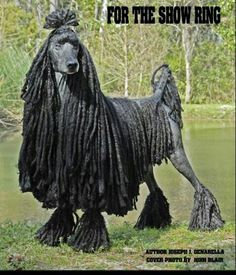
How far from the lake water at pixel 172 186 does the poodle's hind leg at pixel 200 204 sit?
95cm

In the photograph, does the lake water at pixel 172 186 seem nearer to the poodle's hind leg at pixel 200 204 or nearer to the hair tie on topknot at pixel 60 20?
the poodle's hind leg at pixel 200 204

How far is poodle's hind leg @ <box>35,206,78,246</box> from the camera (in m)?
4.14

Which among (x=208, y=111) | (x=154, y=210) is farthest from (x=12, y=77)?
(x=208, y=111)

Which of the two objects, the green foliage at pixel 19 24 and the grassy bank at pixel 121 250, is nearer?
the grassy bank at pixel 121 250

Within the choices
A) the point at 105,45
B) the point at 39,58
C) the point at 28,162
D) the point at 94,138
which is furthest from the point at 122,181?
the point at 105,45

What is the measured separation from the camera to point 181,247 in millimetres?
4059

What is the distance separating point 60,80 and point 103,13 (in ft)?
14.9

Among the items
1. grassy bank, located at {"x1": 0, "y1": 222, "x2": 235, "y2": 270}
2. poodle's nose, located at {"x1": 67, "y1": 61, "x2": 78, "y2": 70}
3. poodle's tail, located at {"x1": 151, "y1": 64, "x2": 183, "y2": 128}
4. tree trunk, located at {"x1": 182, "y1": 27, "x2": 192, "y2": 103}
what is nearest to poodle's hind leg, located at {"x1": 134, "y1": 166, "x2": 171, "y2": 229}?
grassy bank, located at {"x1": 0, "y1": 222, "x2": 235, "y2": 270}

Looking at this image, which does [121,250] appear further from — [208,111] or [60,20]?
[208,111]

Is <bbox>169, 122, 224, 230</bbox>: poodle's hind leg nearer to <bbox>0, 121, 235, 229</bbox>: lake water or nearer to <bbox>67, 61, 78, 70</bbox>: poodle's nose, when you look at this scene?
<bbox>0, 121, 235, 229</bbox>: lake water

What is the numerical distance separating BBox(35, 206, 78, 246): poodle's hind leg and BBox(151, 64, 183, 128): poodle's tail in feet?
3.59

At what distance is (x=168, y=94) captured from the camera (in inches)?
187

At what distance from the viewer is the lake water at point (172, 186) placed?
20.2ft

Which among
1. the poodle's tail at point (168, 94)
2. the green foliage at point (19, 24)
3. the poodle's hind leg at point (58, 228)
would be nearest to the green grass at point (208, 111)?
the green foliage at point (19, 24)
